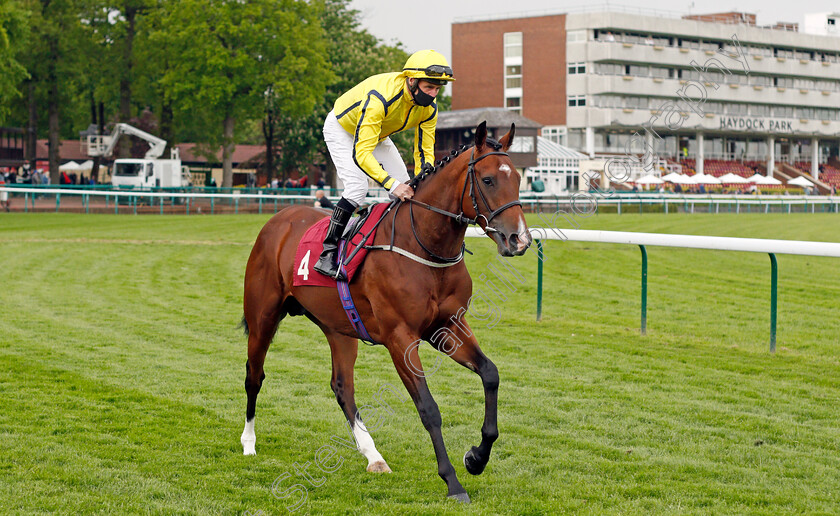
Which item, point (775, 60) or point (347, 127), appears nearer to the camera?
point (347, 127)

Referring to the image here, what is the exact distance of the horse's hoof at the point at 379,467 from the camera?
488cm

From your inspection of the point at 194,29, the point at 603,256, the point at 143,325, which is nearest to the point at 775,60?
the point at 194,29

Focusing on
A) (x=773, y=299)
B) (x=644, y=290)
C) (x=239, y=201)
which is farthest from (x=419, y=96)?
Answer: (x=239, y=201)

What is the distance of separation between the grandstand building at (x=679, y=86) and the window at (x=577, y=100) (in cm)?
9

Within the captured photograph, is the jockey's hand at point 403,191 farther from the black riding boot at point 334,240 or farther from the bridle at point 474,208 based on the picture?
the black riding boot at point 334,240

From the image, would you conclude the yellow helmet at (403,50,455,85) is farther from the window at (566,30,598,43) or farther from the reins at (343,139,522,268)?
the window at (566,30,598,43)

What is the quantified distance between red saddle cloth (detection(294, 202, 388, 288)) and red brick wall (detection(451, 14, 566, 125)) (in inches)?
2505

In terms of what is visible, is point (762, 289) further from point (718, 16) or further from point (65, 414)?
point (718, 16)

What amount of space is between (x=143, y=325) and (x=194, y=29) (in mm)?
33840

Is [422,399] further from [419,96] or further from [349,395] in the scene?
[419,96]

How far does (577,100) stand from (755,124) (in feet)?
41.2

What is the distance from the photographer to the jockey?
4855mm

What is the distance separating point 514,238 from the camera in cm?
425

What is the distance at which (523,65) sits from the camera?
70.5 meters
